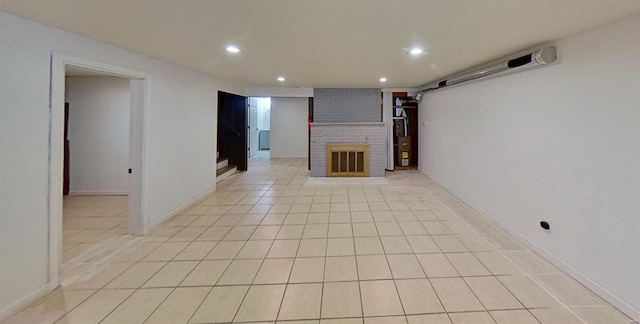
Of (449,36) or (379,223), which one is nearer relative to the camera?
(449,36)

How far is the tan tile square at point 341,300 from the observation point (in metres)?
2.03

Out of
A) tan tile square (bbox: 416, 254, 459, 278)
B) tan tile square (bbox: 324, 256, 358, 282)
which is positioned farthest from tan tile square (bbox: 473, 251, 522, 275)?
tan tile square (bbox: 324, 256, 358, 282)

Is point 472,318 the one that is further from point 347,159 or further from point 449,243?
point 347,159

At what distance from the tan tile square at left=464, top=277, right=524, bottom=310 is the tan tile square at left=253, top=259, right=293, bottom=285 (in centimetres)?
154

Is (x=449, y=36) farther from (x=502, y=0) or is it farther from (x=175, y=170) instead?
(x=175, y=170)

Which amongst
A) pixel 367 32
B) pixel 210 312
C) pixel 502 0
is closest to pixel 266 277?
pixel 210 312

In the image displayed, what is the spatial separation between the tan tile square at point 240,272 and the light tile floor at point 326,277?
0.01 m

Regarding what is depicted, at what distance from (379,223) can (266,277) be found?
6.04 ft

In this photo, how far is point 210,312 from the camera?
204 cm

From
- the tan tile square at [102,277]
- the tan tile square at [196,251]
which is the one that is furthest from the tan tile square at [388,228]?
the tan tile square at [102,277]

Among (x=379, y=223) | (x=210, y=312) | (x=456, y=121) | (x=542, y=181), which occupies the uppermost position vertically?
(x=456, y=121)

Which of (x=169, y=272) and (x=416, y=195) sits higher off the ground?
(x=416, y=195)

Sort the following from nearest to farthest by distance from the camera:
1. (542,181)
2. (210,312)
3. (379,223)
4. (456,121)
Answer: (210,312), (542,181), (379,223), (456,121)

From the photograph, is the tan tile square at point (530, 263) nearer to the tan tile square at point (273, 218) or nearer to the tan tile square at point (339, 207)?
the tan tile square at point (339, 207)
